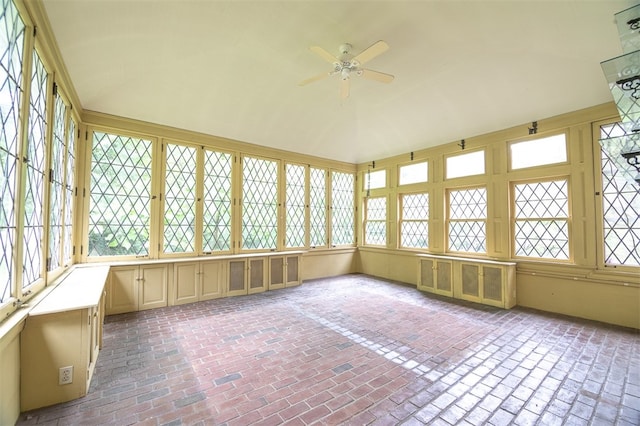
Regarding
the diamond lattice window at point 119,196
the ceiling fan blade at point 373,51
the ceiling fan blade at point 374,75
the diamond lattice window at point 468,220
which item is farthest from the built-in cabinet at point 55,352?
the diamond lattice window at point 468,220

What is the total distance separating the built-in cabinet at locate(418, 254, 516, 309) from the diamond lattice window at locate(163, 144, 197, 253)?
4.59 metres

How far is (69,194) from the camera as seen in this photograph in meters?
3.64

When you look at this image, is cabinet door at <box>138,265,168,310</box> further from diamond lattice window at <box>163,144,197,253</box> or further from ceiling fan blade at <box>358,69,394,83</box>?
ceiling fan blade at <box>358,69,394,83</box>

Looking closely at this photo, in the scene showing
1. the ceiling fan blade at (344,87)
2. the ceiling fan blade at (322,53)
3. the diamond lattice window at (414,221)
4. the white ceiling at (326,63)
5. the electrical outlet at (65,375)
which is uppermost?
the white ceiling at (326,63)

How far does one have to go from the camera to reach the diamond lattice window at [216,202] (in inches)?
203

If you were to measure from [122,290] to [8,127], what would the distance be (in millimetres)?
2958

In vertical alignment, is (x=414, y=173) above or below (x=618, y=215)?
above

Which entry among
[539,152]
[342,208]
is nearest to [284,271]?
[342,208]

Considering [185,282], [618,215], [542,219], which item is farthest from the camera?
[185,282]

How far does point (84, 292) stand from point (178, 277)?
80.5 inches

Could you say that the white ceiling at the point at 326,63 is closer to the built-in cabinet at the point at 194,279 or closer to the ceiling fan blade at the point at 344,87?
the ceiling fan blade at the point at 344,87

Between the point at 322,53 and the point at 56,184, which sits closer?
the point at 322,53

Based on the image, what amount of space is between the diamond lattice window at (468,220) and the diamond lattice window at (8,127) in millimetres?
6107

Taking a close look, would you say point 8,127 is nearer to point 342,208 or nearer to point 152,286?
point 152,286
